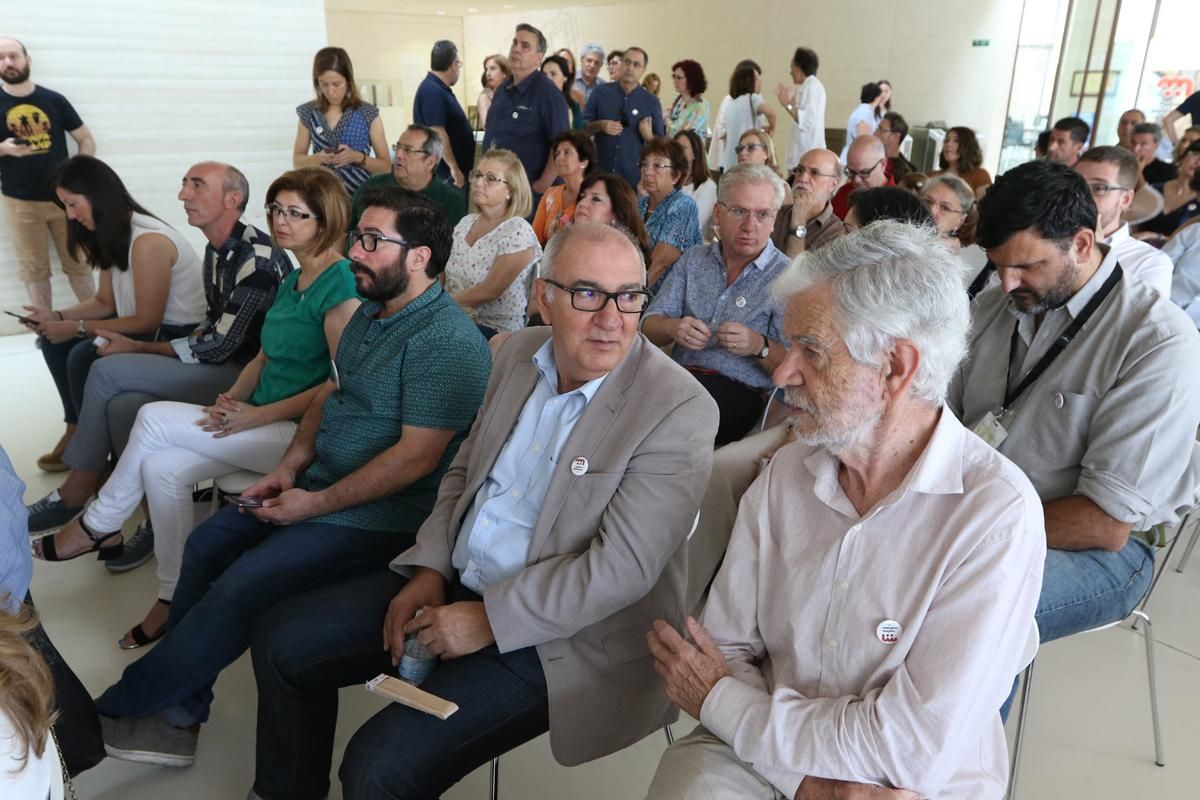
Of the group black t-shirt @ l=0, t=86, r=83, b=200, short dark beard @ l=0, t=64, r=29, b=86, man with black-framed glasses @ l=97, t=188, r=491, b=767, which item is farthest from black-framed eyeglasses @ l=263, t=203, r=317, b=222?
short dark beard @ l=0, t=64, r=29, b=86

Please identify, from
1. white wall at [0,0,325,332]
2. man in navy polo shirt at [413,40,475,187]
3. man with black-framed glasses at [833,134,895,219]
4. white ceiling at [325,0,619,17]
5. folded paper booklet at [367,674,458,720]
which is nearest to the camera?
folded paper booklet at [367,674,458,720]

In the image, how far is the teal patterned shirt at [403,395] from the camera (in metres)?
2.07

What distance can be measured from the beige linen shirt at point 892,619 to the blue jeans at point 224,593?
107cm

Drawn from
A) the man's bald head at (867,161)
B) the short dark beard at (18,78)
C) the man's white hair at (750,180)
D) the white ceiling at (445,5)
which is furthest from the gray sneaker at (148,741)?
the white ceiling at (445,5)

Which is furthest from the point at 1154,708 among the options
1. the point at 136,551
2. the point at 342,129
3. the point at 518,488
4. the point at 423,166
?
the point at 342,129

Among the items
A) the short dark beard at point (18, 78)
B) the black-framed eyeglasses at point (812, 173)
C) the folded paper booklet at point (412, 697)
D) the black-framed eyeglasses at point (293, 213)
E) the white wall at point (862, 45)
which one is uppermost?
the white wall at point (862, 45)

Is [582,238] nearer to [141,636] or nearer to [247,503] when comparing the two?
[247,503]

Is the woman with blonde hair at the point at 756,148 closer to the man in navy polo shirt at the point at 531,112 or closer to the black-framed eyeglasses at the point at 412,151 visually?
the man in navy polo shirt at the point at 531,112

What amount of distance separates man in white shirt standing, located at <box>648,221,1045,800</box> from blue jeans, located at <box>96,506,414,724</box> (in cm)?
98

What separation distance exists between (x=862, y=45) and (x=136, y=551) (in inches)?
426

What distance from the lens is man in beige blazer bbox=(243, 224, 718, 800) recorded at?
5.02 ft

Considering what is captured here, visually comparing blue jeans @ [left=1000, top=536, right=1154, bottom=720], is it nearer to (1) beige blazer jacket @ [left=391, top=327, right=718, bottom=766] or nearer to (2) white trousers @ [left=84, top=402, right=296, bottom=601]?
(1) beige blazer jacket @ [left=391, top=327, right=718, bottom=766]

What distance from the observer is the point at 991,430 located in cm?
196

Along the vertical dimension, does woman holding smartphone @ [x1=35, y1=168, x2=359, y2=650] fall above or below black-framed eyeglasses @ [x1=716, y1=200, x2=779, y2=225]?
below
